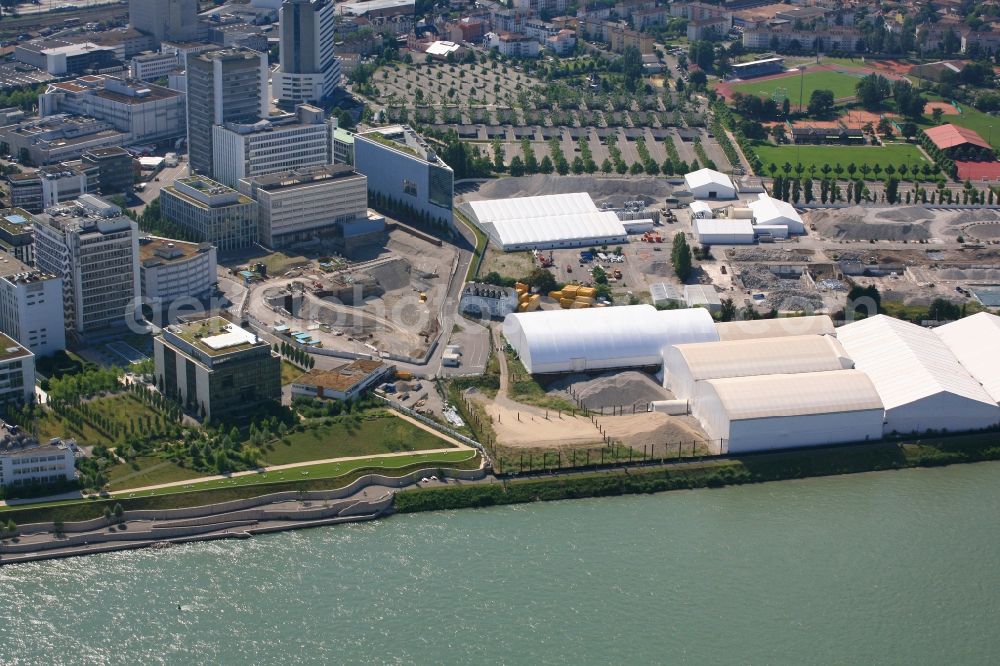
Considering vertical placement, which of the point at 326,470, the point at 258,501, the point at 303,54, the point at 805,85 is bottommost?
the point at 258,501

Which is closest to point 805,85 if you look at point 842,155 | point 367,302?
point 842,155

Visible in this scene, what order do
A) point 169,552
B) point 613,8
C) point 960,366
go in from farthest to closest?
point 613,8
point 960,366
point 169,552

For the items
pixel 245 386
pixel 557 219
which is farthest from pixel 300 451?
pixel 557 219

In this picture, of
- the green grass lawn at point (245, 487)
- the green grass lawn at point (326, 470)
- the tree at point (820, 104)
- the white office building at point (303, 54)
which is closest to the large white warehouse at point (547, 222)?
the white office building at point (303, 54)

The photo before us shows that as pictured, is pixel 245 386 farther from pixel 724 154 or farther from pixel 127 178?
pixel 724 154

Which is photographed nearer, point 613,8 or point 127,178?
point 127,178

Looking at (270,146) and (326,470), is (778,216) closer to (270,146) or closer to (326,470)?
(270,146)
